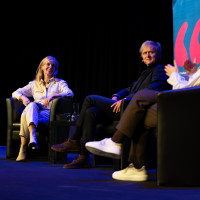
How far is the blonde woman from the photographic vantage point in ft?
11.0

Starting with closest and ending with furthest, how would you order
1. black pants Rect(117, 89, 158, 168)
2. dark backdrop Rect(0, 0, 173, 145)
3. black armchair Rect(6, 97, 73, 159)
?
black pants Rect(117, 89, 158, 168) < black armchair Rect(6, 97, 73, 159) < dark backdrop Rect(0, 0, 173, 145)

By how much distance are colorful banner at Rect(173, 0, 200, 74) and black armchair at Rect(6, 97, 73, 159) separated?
1429 millimetres

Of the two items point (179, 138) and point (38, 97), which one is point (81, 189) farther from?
point (38, 97)

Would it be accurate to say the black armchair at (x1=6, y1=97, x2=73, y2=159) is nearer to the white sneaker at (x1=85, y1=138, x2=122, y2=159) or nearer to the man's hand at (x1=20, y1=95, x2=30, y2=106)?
the man's hand at (x1=20, y1=95, x2=30, y2=106)

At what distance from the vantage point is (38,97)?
3.87 m

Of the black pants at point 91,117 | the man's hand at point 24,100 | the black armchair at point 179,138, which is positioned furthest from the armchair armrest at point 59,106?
the black armchair at point 179,138

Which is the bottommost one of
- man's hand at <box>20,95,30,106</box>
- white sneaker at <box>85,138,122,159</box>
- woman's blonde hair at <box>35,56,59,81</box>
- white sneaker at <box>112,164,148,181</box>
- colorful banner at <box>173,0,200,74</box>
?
white sneaker at <box>112,164,148,181</box>

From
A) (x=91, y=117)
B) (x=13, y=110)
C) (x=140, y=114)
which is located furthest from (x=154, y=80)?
(x=13, y=110)

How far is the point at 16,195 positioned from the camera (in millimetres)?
1523

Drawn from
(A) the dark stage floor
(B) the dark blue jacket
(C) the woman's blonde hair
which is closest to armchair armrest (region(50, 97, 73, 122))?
(C) the woman's blonde hair

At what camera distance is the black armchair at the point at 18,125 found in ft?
11.4

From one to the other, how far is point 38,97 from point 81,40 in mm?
1762

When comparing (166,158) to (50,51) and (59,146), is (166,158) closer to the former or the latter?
(59,146)

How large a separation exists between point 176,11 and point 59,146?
→ 234cm
